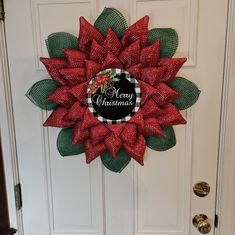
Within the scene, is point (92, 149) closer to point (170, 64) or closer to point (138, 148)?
point (138, 148)

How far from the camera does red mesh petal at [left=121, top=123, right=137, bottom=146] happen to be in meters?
1.06

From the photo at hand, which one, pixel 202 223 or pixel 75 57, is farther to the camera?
pixel 202 223

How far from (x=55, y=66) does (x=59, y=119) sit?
20 centimetres

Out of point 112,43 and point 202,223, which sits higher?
point 112,43

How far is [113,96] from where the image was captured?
1.06 metres

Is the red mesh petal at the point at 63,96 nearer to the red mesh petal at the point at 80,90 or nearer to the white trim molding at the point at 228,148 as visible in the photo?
the red mesh petal at the point at 80,90

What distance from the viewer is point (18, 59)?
1127 mm

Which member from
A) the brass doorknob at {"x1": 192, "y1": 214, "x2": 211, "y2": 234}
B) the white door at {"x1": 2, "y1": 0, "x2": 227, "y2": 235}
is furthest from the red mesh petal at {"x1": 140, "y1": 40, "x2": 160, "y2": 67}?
the brass doorknob at {"x1": 192, "y1": 214, "x2": 211, "y2": 234}

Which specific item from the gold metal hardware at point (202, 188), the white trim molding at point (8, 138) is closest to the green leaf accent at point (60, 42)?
the white trim molding at point (8, 138)

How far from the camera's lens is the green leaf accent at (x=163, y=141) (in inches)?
43.5

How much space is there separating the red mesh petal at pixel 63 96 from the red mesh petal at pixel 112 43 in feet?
0.71

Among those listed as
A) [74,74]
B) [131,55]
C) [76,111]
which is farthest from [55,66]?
[131,55]

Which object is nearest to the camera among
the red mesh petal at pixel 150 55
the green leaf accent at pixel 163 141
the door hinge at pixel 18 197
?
the red mesh petal at pixel 150 55

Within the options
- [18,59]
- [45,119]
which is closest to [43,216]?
[45,119]
